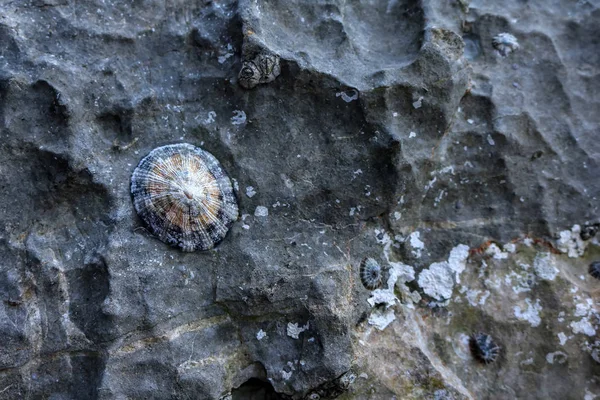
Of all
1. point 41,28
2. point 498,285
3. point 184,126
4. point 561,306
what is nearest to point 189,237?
point 184,126

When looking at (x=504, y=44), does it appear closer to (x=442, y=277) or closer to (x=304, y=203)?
(x=442, y=277)

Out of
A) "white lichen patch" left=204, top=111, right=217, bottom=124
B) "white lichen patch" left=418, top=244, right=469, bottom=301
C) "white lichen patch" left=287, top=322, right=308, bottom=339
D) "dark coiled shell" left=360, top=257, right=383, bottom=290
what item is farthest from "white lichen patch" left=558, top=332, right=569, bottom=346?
"white lichen patch" left=204, top=111, right=217, bottom=124

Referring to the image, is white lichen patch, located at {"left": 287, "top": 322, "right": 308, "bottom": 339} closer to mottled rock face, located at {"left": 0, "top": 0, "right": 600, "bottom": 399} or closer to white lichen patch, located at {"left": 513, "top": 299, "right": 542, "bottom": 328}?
mottled rock face, located at {"left": 0, "top": 0, "right": 600, "bottom": 399}

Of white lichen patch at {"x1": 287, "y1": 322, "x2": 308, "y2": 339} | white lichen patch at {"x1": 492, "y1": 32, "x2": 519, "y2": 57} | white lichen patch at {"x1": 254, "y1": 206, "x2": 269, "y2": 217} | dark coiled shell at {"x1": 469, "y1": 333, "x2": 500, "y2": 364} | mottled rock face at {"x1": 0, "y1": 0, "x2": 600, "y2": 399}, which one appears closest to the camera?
mottled rock face at {"x1": 0, "y1": 0, "x2": 600, "y2": 399}

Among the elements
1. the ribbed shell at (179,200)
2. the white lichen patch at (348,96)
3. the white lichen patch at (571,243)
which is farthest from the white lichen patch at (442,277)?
the ribbed shell at (179,200)

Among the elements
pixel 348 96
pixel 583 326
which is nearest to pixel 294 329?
pixel 348 96

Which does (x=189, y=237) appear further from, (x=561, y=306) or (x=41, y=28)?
(x=561, y=306)
